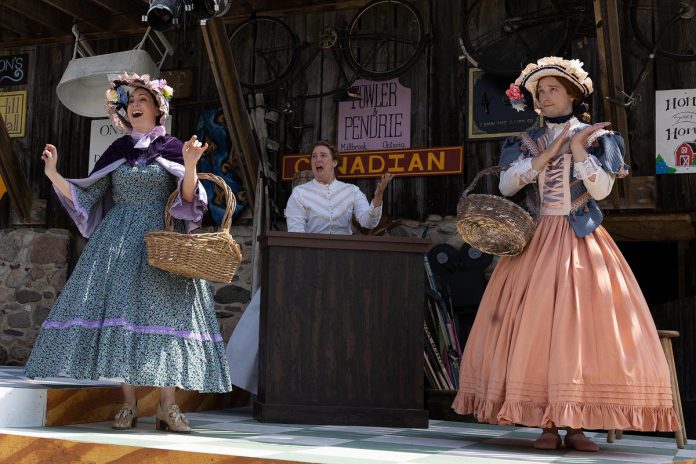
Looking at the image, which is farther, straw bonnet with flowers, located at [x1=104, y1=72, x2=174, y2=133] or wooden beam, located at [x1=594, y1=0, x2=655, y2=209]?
wooden beam, located at [x1=594, y1=0, x2=655, y2=209]

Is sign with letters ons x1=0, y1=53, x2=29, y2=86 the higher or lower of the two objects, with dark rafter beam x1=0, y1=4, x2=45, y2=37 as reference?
lower

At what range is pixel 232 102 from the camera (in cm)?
745

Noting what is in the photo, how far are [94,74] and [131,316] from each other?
3502mm

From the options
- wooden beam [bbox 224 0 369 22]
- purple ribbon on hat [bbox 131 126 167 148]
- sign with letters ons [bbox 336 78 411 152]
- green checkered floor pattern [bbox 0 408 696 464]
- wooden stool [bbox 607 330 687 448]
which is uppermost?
wooden beam [bbox 224 0 369 22]

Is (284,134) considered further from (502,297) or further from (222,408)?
(502,297)

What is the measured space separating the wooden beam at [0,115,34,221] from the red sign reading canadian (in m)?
2.53

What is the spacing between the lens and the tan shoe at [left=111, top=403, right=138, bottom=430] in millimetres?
4480

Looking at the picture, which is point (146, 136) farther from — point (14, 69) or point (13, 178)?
point (14, 69)

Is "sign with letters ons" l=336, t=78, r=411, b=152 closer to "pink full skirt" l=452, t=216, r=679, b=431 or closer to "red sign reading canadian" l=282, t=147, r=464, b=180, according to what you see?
"red sign reading canadian" l=282, t=147, r=464, b=180

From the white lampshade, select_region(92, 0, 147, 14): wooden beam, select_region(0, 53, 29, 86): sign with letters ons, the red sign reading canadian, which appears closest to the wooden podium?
the red sign reading canadian

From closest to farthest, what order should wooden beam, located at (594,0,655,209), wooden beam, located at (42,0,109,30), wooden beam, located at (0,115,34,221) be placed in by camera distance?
wooden beam, located at (594,0,655,209) < wooden beam, located at (42,0,109,30) < wooden beam, located at (0,115,34,221)

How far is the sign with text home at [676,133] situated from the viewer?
6.92 meters

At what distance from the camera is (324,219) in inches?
246


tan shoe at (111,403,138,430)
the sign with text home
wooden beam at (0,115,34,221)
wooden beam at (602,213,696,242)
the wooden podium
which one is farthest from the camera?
wooden beam at (0,115,34,221)
